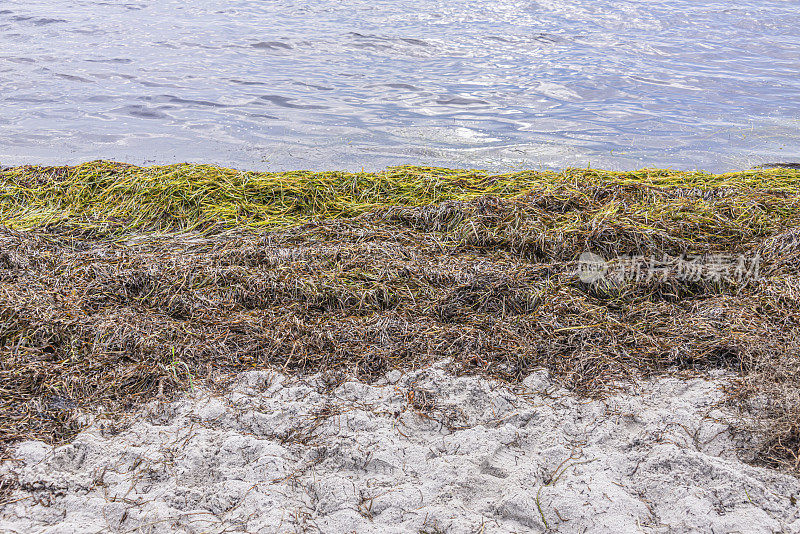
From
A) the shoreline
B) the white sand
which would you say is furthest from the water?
the white sand

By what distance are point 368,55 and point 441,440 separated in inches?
319

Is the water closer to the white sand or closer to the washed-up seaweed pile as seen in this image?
the washed-up seaweed pile

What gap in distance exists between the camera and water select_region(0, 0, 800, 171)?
5508 millimetres

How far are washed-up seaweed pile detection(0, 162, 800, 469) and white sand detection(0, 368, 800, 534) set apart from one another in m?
0.15

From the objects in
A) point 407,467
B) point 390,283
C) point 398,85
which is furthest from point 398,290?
point 398,85

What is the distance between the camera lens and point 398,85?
24.9ft

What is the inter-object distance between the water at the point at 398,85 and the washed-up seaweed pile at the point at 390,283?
1.38 metres

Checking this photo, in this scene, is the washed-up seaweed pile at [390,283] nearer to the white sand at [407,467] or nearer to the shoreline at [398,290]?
the shoreline at [398,290]

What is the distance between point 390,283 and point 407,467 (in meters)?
1.21

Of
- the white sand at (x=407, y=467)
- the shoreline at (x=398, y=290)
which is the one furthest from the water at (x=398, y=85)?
the white sand at (x=407, y=467)

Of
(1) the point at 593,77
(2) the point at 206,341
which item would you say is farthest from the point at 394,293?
(1) the point at 593,77

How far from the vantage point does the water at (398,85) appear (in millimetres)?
5508

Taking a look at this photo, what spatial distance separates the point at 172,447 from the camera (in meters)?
2.01

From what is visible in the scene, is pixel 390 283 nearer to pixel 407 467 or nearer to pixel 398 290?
pixel 398 290
